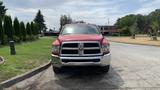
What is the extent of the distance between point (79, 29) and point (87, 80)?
2829 millimetres

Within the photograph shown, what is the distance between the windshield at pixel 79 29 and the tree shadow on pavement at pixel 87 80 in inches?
57.3

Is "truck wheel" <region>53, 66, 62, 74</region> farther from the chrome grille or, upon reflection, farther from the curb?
the chrome grille

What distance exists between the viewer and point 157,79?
1073cm

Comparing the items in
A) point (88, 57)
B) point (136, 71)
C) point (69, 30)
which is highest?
point (69, 30)

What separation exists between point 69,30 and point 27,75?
105 inches

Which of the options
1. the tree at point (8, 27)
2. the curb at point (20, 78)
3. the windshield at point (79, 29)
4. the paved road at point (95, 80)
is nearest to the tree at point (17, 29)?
the tree at point (8, 27)

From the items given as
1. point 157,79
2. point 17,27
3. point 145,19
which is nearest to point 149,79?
point 157,79

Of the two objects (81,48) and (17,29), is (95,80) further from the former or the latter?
(17,29)

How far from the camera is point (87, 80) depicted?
10.8 m

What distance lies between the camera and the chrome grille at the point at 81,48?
10867mm

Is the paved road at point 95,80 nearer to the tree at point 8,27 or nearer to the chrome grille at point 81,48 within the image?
the chrome grille at point 81,48

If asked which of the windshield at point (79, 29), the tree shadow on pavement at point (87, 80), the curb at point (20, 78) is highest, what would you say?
the windshield at point (79, 29)

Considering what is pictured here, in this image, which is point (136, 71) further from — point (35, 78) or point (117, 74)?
point (35, 78)

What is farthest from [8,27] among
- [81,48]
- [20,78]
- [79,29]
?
[81,48]
